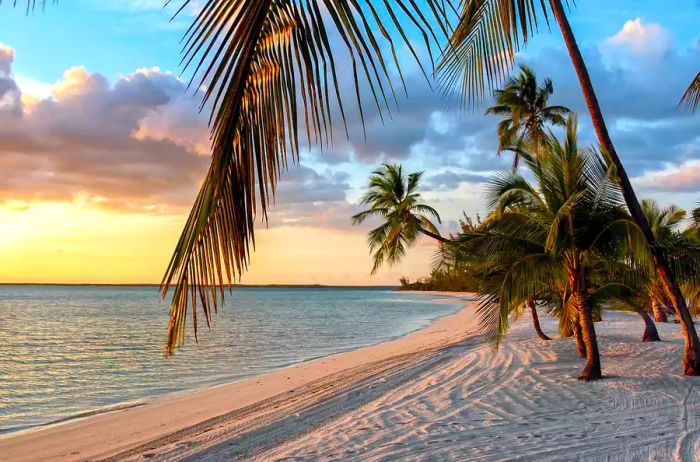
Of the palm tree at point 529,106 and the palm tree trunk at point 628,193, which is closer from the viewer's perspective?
the palm tree trunk at point 628,193

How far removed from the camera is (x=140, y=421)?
32.3 ft

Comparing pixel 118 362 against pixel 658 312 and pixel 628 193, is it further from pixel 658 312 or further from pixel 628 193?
pixel 658 312

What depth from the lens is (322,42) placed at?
67.6 inches

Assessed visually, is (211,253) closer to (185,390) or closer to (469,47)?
(469,47)

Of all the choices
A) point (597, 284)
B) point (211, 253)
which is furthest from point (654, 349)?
point (211, 253)

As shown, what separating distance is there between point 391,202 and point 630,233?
13243 millimetres

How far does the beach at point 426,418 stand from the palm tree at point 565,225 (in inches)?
53.7

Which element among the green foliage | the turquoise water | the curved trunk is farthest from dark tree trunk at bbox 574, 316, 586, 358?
the curved trunk

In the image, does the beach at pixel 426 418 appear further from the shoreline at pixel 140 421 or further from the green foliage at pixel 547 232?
the green foliage at pixel 547 232

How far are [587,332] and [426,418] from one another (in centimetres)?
395

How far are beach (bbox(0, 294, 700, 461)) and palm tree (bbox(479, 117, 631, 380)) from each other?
136 cm

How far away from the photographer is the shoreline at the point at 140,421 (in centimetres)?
819

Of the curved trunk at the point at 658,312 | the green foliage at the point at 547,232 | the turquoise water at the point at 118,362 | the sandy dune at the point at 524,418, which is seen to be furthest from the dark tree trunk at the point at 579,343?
the curved trunk at the point at 658,312

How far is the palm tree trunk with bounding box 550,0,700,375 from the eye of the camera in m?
8.80
